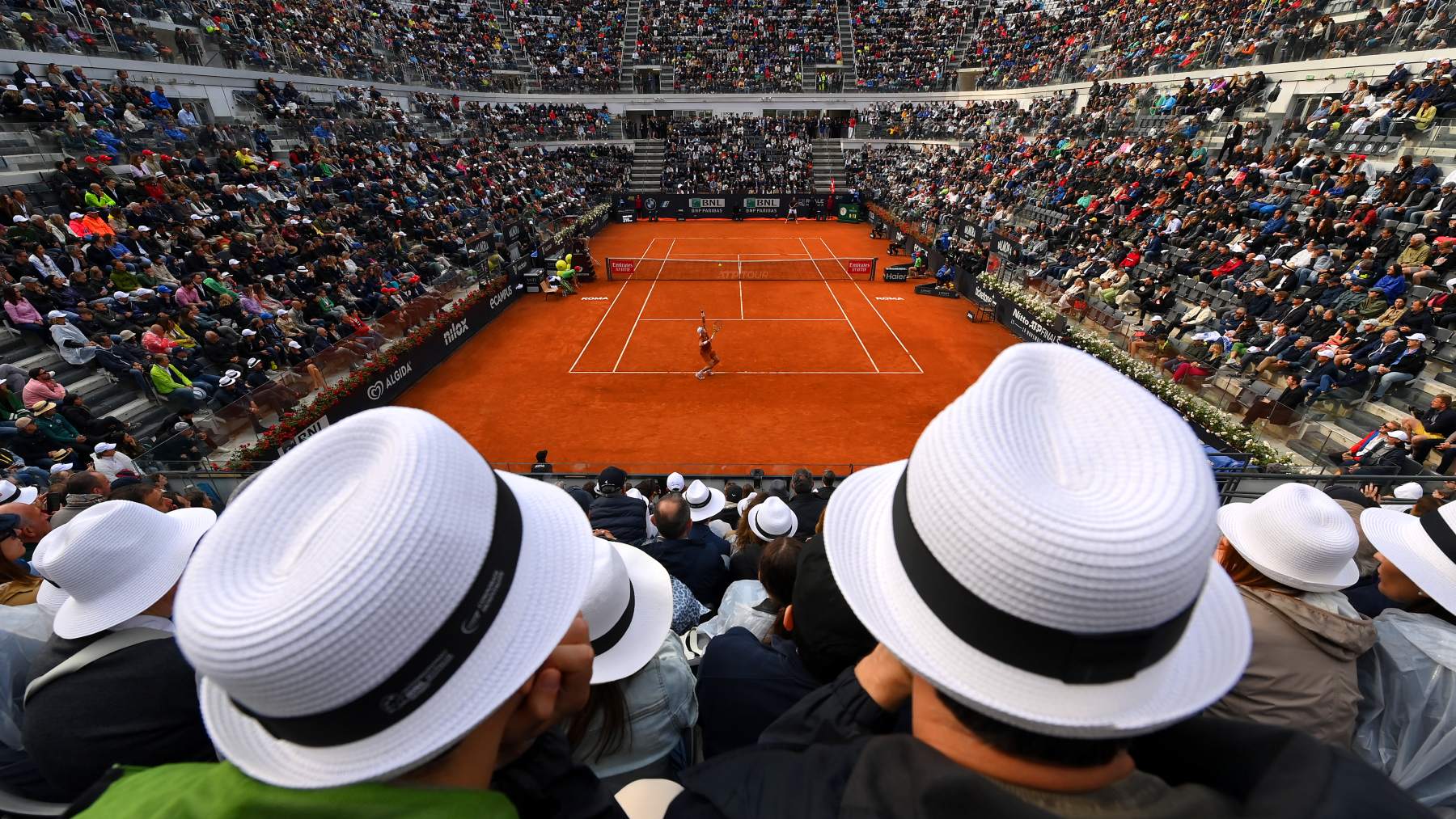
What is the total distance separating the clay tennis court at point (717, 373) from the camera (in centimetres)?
1387

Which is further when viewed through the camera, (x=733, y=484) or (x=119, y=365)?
(x=119, y=365)

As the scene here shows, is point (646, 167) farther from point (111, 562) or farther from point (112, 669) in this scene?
point (112, 669)

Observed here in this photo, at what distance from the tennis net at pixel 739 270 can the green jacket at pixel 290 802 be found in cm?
2635

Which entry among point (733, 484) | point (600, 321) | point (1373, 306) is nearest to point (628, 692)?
point (733, 484)

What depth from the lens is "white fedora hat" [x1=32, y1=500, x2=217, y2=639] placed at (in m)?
2.66

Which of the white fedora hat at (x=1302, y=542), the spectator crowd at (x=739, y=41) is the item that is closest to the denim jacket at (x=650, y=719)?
the white fedora hat at (x=1302, y=542)

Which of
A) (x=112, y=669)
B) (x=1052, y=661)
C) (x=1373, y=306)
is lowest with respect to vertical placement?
(x=1373, y=306)

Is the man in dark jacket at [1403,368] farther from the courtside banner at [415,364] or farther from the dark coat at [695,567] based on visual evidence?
the courtside banner at [415,364]

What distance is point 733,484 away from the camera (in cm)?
1010

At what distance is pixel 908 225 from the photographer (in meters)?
30.8

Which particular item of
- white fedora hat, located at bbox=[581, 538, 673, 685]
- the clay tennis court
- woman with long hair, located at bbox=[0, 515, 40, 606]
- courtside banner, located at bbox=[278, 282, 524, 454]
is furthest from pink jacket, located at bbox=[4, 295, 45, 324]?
white fedora hat, located at bbox=[581, 538, 673, 685]

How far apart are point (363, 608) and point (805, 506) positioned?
6381mm

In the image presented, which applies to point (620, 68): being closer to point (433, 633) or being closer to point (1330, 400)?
point (1330, 400)

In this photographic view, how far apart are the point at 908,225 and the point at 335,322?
25652 mm
